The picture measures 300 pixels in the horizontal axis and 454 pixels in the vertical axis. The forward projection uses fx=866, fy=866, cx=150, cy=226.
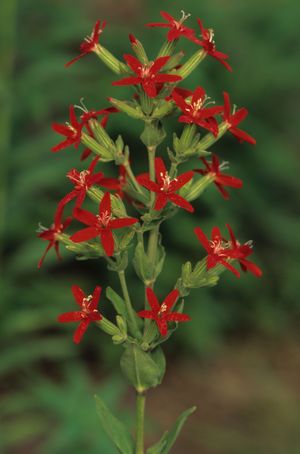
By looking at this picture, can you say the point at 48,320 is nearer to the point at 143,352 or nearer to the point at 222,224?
the point at 222,224

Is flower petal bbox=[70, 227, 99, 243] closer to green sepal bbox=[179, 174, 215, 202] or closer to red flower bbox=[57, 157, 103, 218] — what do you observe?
red flower bbox=[57, 157, 103, 218]

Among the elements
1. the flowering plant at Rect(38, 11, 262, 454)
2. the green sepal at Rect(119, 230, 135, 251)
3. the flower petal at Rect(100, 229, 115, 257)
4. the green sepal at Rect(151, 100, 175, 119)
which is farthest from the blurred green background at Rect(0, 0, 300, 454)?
the green sepal at Rect(151, 100, 175, 119)

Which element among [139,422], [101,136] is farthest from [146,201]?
[139,422]

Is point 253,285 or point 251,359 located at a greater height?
point 253,285

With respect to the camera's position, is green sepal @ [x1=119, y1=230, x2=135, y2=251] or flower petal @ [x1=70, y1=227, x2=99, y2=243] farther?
green sepal @ [x1=119, y1=230, x2=135, y2=251]

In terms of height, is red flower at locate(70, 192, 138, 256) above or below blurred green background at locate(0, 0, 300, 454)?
above

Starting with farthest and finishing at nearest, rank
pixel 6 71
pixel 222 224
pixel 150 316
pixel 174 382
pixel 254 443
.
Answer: pixel 174 382 → pixel 222 224 → pixel 254 443 → pixel 6 71 → pixel 150 316

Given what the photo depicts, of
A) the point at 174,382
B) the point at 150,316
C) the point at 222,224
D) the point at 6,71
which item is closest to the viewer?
the point at 150,316

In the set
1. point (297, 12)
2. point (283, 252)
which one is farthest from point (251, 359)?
point (297, 12)
